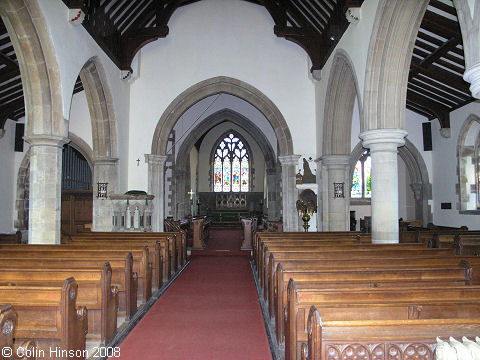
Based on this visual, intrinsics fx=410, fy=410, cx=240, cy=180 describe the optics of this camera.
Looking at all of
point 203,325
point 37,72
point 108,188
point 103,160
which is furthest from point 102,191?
point 203,325

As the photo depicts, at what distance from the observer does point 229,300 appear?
5406 mm

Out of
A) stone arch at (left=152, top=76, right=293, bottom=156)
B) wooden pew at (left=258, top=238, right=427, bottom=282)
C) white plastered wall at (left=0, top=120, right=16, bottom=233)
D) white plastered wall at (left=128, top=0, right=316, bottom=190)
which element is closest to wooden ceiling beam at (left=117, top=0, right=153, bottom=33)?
white plastered wall at (left=128, top=0, right=316, bottom=190)

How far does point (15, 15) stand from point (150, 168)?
18.4ft

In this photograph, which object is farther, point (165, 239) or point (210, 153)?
point (210, 153)

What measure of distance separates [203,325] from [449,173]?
9461 millimetres

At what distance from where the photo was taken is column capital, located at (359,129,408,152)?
6.63 m

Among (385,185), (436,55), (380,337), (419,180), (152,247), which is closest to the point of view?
(380,337)

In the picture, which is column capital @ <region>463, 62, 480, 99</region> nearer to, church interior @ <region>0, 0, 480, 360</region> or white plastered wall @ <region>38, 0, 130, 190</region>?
church interior @ <region>0, 0, 480, 360</region>

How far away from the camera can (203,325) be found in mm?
4293

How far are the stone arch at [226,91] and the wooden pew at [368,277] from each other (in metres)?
8.06

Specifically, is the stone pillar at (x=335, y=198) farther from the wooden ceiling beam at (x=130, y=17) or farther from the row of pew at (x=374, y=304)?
the wooden ceiling beam at (x=130, y=17)

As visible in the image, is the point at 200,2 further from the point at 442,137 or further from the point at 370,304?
the point at 370,304

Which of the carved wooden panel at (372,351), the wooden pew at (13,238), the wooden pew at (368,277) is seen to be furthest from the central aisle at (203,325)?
the wooden pew at (13,238)

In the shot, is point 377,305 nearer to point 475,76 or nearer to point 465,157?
point 475,76
